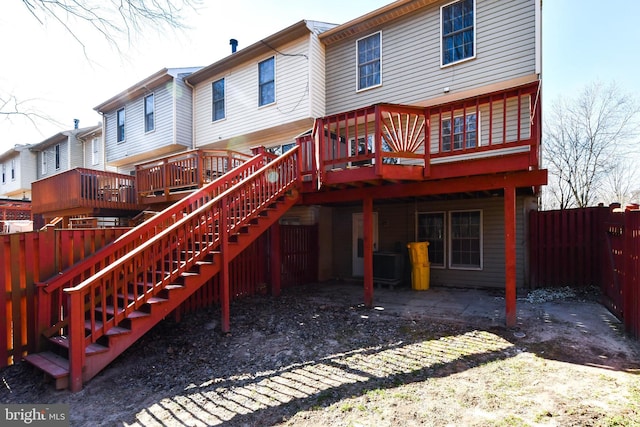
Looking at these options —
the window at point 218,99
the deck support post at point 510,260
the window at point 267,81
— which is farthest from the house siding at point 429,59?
the window at point 218,99

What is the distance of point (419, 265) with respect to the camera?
8.68m

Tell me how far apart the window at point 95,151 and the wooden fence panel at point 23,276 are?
16.1 meters

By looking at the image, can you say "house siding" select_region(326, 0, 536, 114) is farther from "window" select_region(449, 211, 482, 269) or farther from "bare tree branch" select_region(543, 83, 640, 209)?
"bare tree branch" select_region(543, 83, 640, 209)

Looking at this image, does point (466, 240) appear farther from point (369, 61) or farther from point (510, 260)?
point (369, 61)

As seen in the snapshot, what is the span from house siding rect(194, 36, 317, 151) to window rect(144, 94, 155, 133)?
230 centimetres

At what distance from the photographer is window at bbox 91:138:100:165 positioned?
18.0 metres

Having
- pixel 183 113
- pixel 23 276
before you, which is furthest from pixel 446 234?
pixel 183 113

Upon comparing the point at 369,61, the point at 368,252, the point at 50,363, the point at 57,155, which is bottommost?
the point at 50,363

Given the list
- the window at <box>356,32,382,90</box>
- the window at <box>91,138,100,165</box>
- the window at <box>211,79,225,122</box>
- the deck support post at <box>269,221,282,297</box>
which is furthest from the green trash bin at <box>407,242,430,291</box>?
the window at <box>91,138,100,165</box>

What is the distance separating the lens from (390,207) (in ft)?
33.1

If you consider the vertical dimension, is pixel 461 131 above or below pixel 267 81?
below

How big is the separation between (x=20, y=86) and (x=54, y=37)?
104 centimetres

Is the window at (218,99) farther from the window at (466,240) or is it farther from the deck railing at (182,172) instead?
the window at (466,240)

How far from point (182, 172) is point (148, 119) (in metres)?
6.49
